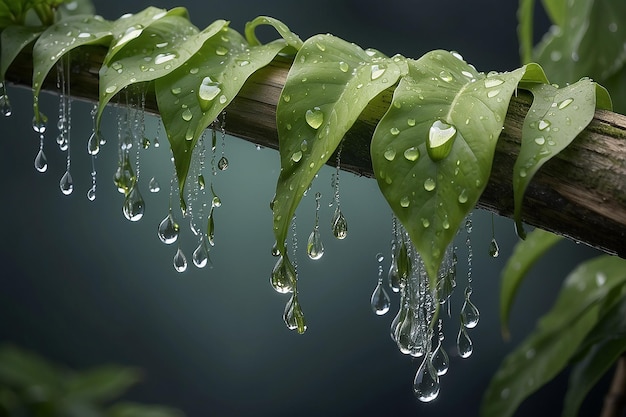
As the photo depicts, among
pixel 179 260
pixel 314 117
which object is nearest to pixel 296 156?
pixel 314 117

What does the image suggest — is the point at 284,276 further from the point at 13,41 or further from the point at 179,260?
the point at 13,41

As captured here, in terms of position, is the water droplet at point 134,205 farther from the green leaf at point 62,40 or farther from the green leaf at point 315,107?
the green leaf at point 315,107

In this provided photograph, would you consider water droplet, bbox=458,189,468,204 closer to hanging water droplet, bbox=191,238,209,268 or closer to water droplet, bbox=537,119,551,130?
water droplet, bbox=537,119,551,130

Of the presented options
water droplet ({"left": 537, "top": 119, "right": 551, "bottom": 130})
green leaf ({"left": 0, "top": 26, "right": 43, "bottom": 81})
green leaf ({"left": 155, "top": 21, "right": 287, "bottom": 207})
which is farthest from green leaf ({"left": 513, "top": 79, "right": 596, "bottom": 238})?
green leaf ({"left": 0, "top": 26, "right": 43, "bottom": 81})

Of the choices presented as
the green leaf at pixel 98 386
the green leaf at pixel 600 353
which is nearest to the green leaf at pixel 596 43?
the green leaf at pixel 600 353

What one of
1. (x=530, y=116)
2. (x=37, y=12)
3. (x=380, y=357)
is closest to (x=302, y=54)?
(x=530, y=116)
